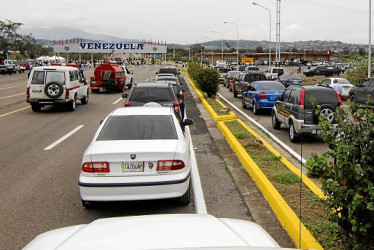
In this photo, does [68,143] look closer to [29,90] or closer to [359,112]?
[29,90]

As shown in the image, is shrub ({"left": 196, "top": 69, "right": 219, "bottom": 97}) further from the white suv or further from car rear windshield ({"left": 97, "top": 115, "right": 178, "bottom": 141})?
car rear windshield ({"left": 97, "top": 115, "right": 178, "bottom": 141})

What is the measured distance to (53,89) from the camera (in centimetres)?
1892

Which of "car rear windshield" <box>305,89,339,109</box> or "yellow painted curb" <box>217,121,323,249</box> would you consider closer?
"yellow painted curb" <box>217,121,323,249</box>

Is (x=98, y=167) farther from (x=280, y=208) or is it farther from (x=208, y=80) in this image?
(x=208, y=80)

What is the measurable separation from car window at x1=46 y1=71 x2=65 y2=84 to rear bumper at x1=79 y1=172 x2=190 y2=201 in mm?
14206

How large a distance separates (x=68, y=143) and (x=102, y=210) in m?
5.92

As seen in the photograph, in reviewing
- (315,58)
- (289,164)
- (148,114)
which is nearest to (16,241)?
(148,114)

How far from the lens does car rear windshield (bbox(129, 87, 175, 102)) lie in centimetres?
1280

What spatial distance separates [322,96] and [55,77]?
12275 millimetres

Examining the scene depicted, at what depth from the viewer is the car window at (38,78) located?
19.1 m

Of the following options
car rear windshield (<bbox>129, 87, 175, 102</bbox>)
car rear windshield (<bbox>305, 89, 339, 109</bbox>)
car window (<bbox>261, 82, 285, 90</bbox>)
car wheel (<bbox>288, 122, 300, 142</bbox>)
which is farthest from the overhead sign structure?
car rear windshield (<bbox>305, 89, 339, 109</bbox>)

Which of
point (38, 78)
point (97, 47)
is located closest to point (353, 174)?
point (38, 78)

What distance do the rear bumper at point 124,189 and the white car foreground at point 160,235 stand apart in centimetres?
299

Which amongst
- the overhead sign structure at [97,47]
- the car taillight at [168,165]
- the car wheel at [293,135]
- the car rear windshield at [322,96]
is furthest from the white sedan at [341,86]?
the overhead sign structure at [97,47]
